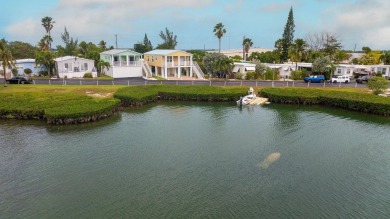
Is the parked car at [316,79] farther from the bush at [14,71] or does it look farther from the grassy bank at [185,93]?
the bush at [14,71]

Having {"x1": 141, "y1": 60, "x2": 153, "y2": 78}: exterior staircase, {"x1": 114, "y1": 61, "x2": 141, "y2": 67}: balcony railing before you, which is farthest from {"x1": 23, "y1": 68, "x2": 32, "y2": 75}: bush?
{"x1": 141, "y1": 60, "x2": 153, "y2": 78}: exterior staircase

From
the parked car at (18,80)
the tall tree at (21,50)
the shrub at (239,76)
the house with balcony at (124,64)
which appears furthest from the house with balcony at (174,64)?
the tall tree at (21,50)

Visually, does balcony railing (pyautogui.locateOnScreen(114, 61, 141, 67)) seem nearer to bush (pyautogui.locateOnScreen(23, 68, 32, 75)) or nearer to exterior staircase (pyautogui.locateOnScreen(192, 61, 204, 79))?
exterior staircase (pyautogui.locateOnScreen(192, 61, 204, 79))

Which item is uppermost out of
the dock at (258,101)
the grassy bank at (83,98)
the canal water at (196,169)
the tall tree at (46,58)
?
the tall tree at (46,58)

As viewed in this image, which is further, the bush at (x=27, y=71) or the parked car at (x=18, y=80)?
the bush at (x=27, y=71)

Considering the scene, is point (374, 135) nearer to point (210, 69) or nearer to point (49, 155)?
point (49, 155)

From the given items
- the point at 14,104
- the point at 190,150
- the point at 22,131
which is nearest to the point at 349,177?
the point at 190,150
